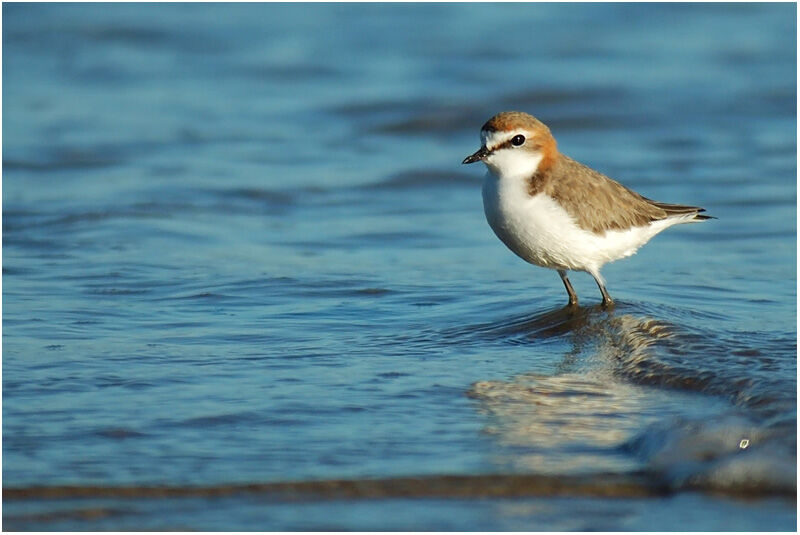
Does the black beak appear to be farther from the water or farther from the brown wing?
the water

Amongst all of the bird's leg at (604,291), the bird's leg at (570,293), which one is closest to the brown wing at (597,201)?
the bird's leg at (604,291)

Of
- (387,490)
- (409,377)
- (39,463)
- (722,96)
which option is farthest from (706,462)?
(722,96)

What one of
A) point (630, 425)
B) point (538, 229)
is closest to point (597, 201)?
point (538, 229)

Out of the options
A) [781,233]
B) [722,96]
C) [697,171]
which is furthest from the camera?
[722,96]

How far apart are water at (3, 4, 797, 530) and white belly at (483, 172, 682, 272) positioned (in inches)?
16.4

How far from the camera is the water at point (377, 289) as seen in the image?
16.2 feet

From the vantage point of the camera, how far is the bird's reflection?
523 cm

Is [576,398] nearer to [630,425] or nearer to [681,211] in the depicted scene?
[630,425]

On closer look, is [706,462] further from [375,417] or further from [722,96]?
[722,96]

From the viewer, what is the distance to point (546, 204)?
7.63 m

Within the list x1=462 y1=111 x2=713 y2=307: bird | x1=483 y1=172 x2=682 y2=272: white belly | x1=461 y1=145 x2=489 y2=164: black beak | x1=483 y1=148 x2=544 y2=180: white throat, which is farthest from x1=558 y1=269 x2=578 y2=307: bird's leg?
x1=461 y1=145 x2=489 y2=164: black beak

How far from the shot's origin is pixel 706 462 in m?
5.00

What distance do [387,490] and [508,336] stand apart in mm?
2744

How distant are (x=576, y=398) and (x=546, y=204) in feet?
6.22
